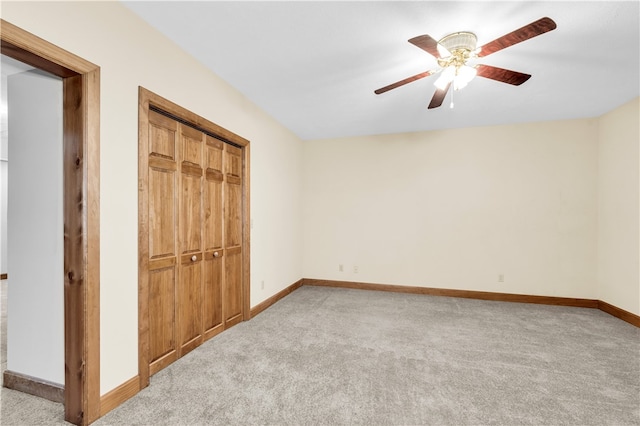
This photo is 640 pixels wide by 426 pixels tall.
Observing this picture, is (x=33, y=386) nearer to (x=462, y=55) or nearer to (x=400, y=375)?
Answer: (x=400, y=375)

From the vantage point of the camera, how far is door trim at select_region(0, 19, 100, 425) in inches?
67.6

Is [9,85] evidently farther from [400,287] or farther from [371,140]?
[400,287]

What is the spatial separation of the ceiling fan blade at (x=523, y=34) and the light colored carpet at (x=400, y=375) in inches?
90.8

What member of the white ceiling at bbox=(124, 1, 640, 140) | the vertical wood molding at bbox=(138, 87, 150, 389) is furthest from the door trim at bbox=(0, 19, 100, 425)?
the white ceiling at bbox=(124, 1, 640, 140)

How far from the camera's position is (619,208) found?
3773mm

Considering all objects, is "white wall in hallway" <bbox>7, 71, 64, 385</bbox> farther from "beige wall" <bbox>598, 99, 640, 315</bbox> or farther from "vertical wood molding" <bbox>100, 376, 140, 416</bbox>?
"beige wall" <bbox>598, 99, 640, 315</bbox>

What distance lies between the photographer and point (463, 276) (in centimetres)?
466

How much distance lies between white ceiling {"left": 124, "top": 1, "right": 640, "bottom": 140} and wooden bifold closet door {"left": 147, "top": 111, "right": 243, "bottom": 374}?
0.77m

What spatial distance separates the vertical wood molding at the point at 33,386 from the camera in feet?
6.31

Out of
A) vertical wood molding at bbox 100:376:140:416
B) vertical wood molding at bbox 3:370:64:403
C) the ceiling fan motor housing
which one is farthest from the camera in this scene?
the ceiling fan motor housing

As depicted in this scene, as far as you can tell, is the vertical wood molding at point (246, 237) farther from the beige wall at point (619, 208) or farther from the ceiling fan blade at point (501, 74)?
the beige wall at point (619, 208)

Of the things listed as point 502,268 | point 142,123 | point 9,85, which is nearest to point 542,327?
point 502,268

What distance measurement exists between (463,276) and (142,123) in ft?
15.5

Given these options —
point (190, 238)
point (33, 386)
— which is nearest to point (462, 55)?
point (190, 238)
